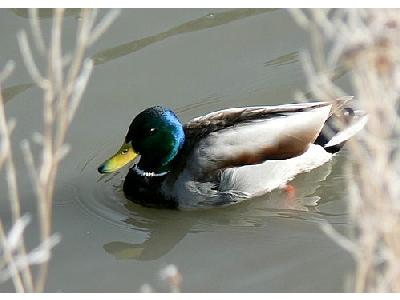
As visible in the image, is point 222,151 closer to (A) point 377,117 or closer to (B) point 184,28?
(B) point 184,28

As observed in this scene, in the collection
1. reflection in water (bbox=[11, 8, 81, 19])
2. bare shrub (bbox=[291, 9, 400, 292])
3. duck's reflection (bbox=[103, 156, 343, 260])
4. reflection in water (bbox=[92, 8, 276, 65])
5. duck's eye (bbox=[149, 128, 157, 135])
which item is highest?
bare shrub (bbox=[291, 9, 400, 292])

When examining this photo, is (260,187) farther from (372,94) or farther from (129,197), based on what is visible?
(372,94)

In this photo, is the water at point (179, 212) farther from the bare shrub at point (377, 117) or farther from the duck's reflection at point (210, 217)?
the bare shrub at point (377, 117)

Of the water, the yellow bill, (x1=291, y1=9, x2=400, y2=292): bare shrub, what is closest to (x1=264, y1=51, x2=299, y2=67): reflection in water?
the water

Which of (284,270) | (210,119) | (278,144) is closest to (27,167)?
(210,119)

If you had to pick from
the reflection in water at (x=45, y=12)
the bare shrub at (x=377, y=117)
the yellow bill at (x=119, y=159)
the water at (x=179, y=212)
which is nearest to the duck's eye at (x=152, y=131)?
the yellow bill at (x=119, y=159)

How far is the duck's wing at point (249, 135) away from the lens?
5516 mm

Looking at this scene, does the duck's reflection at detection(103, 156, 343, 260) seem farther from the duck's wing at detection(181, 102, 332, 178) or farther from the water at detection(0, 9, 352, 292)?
the duck's wing at detection(181, 102, 332, 178)

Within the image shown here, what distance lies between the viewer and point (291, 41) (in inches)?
259

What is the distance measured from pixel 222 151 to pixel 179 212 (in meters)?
0.40

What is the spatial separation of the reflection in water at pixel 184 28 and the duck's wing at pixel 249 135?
3.70 feet

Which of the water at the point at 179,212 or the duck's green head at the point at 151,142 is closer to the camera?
the water at the point at 179,212

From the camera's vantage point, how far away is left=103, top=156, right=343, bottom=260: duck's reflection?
5.18 m

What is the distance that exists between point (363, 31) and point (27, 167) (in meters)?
3.58
